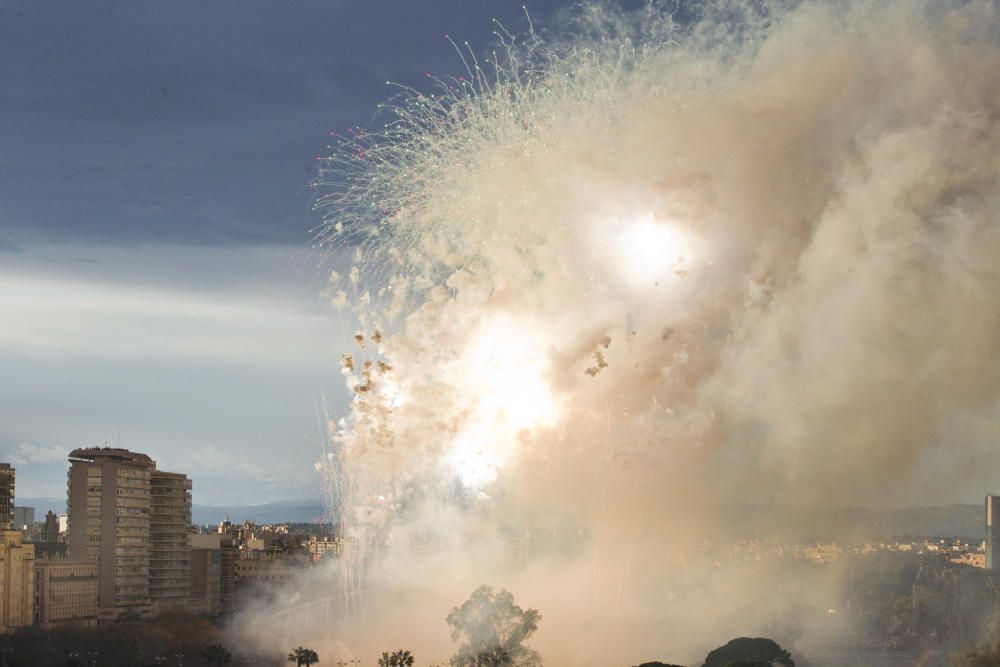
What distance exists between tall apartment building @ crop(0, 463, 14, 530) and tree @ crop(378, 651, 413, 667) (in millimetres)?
37853

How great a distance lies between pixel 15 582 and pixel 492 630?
42124 mm

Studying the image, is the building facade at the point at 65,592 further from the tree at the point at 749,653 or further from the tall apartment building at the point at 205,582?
the tree at the point at 749,653

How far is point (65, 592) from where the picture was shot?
118 meters

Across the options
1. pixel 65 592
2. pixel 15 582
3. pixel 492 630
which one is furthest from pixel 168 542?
pixel 492 630

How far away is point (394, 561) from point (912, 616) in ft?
168

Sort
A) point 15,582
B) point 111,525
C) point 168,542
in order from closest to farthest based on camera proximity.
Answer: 1. point 15,582
2. point 111,525
3. point 168,542

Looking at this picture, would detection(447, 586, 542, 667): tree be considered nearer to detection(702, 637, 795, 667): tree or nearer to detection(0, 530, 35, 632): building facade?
detection(702, 637, 795, 667): tree

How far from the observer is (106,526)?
12681cm

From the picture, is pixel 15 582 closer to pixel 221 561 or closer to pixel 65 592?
pixel 65 592

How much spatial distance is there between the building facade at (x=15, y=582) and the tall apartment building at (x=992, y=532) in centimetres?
10971

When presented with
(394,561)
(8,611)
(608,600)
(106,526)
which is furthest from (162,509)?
(608,600)

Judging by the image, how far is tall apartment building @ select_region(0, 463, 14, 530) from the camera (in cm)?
11218

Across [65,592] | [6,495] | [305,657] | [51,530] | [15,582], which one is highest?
[51,530]

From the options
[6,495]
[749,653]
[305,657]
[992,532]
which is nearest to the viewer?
[749,653]
